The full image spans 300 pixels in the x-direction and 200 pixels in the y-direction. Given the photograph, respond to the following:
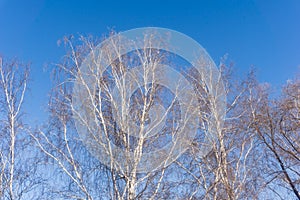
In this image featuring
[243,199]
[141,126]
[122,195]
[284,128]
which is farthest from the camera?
[284,128]

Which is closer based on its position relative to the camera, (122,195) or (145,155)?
(122,195)

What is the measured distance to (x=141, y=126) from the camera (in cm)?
824

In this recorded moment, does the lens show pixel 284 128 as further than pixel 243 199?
Yes

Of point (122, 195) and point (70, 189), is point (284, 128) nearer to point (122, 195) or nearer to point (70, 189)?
point (122, 195)

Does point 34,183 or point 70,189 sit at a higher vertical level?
point 34,183

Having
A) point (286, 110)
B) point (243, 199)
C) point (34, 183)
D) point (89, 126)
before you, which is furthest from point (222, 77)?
point (34, 183)

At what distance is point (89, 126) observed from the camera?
8281mm

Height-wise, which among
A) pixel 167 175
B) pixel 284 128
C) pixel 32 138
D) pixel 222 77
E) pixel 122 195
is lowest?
pixel 122 195

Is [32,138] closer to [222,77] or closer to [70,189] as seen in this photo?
[70,189]

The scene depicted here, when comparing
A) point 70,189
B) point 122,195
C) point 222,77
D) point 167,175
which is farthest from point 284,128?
point 70,189

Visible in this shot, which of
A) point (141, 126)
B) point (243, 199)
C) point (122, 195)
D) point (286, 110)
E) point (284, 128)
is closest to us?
point (122, 195)

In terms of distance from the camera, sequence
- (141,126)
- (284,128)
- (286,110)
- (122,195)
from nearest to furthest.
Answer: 1. (122,195)
2. (141,126)
3. (286,110)
4. (284,128)

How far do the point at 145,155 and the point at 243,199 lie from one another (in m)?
2.87

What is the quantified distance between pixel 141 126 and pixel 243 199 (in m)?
3.30
